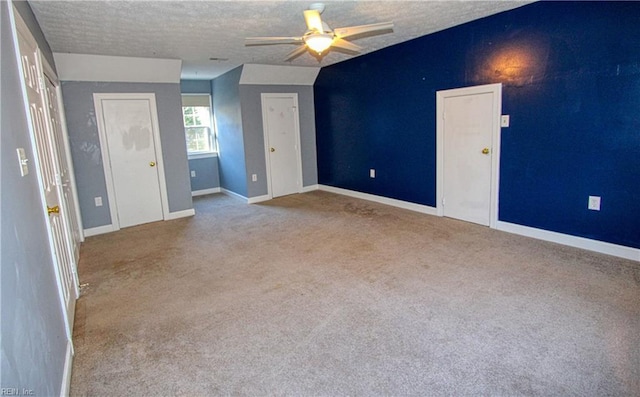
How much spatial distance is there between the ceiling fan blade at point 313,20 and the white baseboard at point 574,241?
119 inches

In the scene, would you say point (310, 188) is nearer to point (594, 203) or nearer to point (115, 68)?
point (115, 68)

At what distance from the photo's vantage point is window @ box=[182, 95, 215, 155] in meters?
7.07

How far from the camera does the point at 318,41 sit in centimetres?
303

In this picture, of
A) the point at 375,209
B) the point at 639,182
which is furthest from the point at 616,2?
the point at 375,209

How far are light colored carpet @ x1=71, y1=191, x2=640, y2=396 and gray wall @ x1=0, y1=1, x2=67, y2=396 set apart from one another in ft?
1.44

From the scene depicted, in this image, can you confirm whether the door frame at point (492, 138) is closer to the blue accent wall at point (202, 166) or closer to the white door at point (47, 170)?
the white door at point (47, 170)

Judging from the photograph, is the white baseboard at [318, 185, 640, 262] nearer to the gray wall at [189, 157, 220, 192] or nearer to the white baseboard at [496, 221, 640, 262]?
the white baseboard at [496, 221, 640, 262]

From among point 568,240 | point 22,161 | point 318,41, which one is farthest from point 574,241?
point 22,161

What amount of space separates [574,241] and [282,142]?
186 inches

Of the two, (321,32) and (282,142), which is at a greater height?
(321,32)

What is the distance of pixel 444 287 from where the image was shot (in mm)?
2861

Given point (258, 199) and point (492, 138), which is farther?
point (258, 199)

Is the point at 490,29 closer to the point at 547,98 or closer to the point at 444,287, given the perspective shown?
the point at 547,98

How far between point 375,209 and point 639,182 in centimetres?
305
